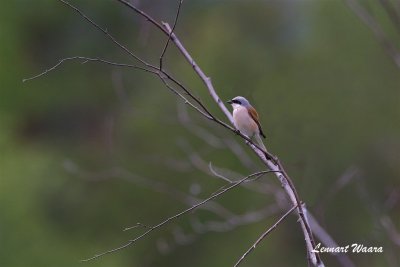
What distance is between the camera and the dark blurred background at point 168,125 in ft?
16.8

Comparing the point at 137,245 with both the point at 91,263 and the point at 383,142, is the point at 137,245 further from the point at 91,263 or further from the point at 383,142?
Result: the point at 383,142

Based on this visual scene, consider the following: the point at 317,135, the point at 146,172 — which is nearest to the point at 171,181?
the point at 146,172

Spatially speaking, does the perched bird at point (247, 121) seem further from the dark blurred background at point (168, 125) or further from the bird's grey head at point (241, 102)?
the dark blurred background at point (168, 125)

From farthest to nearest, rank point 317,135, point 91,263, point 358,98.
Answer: point 358,98 < point 317,135 < point 91,263

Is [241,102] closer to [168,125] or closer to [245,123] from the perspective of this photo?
[245,123]

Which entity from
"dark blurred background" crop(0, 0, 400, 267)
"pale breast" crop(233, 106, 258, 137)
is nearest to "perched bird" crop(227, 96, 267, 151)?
"pale breast" crop(233, 106, 258, 137)

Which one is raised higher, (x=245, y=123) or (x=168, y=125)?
(x=168, y=125)

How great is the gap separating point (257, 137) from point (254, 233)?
3409mm

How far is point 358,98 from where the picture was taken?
18.8 ft

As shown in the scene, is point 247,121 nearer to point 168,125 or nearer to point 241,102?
point 241,102

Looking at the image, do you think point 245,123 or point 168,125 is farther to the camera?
point 168,125

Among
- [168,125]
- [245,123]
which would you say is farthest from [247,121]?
[168,125]

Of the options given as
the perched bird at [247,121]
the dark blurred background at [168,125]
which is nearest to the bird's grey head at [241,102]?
the perched bird at [247,121]

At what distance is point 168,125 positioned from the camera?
5.46m
